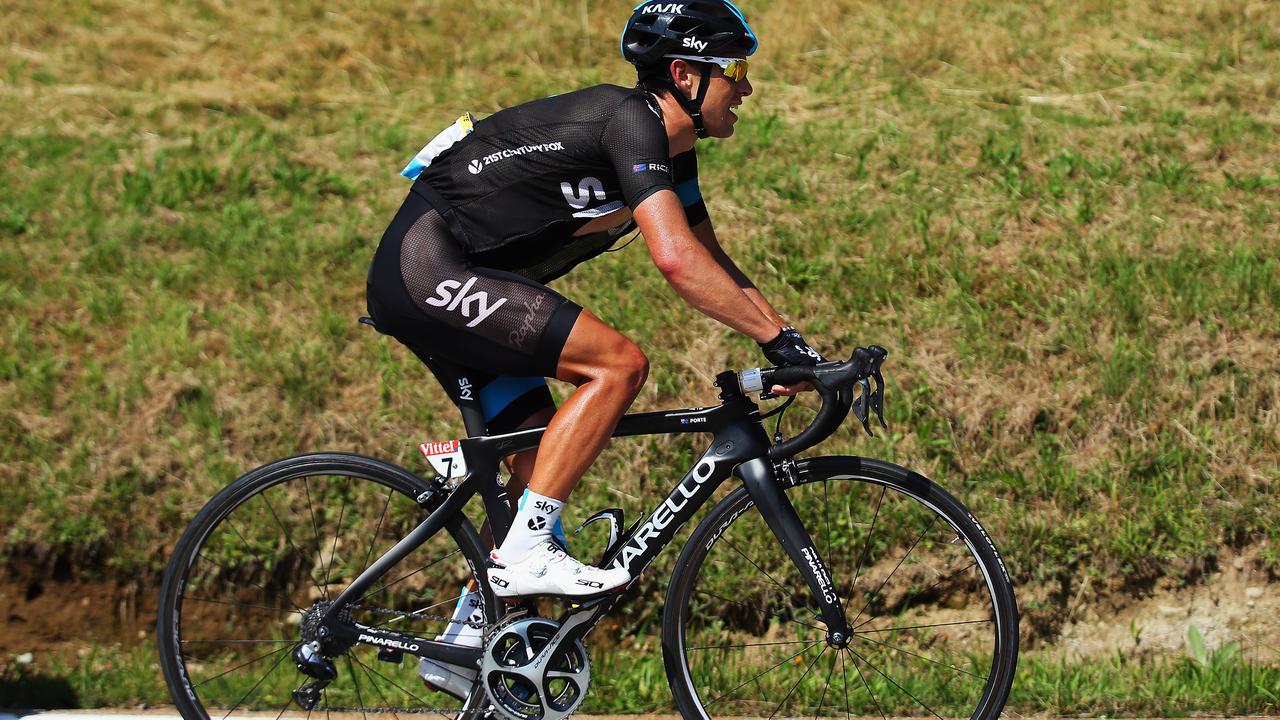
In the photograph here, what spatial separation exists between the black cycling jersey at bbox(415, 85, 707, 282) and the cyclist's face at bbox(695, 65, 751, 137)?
155 mm

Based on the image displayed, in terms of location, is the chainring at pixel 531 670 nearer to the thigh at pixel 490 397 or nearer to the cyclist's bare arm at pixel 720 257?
the thigh at pixel 490 397

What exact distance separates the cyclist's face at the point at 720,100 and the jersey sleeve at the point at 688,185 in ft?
0.58

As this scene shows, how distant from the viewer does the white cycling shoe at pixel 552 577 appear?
349cm

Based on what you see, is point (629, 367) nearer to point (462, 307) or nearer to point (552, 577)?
point (462, 307)

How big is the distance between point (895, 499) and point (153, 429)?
11.2 feet

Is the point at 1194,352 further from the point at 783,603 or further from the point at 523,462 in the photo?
the point at 523,462

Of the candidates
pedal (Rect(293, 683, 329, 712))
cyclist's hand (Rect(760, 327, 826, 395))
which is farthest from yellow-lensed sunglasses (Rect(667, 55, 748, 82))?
pedal (Rect(293, 683, 329, 712))

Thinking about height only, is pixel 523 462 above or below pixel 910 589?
above

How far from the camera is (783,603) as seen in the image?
5.11 m

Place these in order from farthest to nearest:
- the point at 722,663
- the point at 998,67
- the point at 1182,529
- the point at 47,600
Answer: the point at 998,67, the point at 47,600, the point at 1182,529, the point at 722,663

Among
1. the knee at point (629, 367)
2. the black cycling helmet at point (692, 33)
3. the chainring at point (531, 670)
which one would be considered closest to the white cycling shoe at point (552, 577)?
the chainring at point (531, 670)

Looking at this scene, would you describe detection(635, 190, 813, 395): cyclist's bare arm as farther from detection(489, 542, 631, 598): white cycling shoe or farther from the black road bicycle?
detection(489, 542, 631, 598): white cycling shoe

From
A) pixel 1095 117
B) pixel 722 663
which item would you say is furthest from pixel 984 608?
pixel 1095 117

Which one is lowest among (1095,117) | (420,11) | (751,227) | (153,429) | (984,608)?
(984,608)
